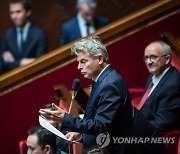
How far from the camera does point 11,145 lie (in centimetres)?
338

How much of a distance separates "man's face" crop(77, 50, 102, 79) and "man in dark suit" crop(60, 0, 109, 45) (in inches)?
59.4

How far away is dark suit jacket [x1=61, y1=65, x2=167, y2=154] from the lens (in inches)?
84.4

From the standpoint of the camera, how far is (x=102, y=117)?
2148 millimetres

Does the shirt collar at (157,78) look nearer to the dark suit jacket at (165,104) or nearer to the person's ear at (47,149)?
the dark suit jacket at (165,104)

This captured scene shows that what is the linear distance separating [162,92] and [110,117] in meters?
0.70

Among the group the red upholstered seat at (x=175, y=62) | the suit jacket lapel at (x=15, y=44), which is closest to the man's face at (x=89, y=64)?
the red upholstered seat at (x=175, y=62)

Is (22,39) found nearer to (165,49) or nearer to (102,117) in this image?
(165,49)

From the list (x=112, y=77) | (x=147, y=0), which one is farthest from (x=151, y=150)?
(x=147, y=0)

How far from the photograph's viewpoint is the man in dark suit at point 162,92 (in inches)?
108

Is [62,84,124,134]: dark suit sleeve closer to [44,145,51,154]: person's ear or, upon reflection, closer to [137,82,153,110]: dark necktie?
[44,145,51,154]: person's ear

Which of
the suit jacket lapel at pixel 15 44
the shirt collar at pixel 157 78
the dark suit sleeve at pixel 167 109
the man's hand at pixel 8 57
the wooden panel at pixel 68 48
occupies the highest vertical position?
the suit jacket lapel at pixel 15 44

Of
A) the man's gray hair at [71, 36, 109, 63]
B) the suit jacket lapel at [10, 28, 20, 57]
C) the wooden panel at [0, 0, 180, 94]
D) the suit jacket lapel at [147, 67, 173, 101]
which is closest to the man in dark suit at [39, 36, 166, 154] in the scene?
the man's gray hair at [71, 36, 109, 63]

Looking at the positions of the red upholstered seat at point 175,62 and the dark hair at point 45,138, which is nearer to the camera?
the dark hair at point 45,138

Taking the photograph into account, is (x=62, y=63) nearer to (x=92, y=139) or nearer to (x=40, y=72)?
(x=40, y=72)
